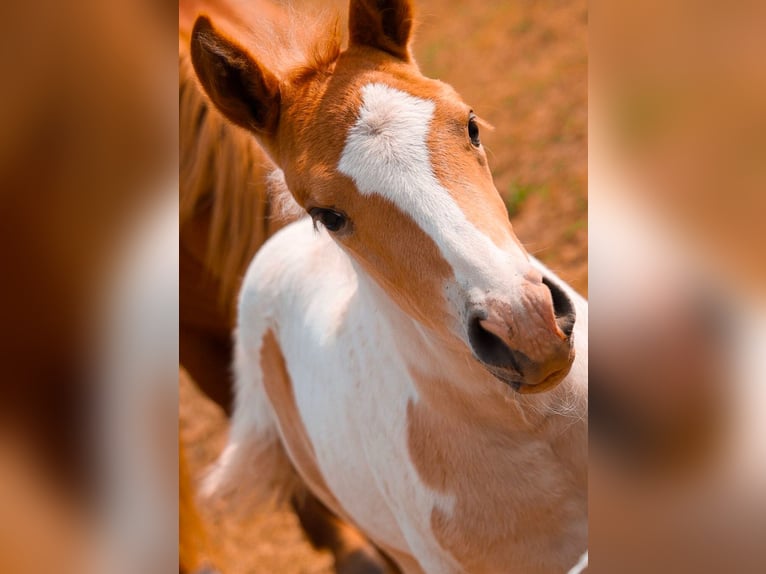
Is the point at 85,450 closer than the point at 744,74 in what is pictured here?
No

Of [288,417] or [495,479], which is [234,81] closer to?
[495,479]

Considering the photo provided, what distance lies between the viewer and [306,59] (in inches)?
55.2

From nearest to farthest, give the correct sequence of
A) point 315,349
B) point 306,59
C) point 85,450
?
1. point 85,450
2. point 306,59
3. point 315,349

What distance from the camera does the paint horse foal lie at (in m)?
1.14

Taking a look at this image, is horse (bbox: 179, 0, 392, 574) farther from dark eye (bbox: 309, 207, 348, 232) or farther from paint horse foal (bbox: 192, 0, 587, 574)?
dark eye (bbox: 309, 207, 348, 232)

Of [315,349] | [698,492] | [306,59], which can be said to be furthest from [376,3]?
[698,492]

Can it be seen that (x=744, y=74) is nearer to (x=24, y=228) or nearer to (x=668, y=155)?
(x=668, y=155)

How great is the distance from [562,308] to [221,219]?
5.36 ft

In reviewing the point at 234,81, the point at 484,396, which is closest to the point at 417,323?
the point at 484,396

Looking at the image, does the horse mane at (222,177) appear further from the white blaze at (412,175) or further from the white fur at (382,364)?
the white blaze at (412,175)

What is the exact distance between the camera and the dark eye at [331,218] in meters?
1.29

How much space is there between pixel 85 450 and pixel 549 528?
927 millimetres

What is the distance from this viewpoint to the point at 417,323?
1382mm

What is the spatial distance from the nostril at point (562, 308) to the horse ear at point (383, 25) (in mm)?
526
